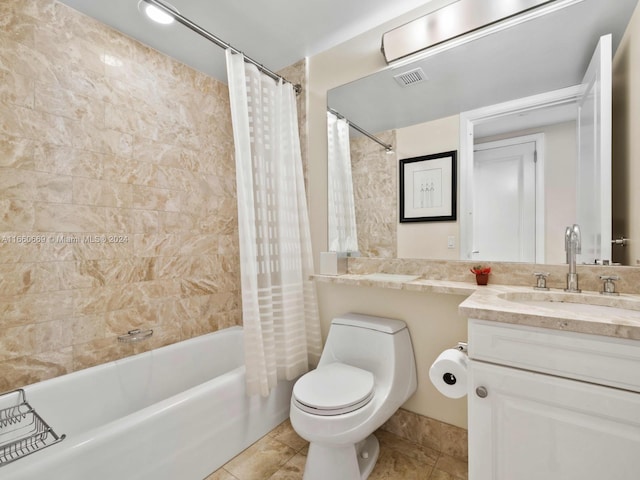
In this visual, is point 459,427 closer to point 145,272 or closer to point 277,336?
point 277,336

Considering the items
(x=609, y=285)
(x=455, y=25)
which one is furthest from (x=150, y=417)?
(x=455, y=25)

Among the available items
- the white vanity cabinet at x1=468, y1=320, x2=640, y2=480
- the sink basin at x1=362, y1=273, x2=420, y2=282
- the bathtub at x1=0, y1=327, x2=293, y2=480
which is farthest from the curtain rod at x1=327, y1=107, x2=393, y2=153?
the bathtub at x1=0, y1=327, x2=293, y2=480

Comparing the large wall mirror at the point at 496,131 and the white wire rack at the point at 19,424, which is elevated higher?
the large wall mirror at the point at 496,131

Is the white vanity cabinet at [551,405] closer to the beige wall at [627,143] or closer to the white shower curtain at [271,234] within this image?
the beige wall at [627,143]

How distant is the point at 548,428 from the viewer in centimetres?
89

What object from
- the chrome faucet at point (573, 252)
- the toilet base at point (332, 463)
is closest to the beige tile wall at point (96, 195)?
the toilet base at point (332, 463)

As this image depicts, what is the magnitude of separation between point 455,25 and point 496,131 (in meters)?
0.59

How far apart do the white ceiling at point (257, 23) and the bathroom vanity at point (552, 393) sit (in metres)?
1.71

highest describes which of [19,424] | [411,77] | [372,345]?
[411,77]

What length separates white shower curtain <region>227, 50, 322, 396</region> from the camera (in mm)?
1609

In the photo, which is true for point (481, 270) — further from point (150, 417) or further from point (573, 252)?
point (150, 417)

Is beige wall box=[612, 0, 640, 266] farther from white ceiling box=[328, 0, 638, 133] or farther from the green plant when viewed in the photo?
the green plant

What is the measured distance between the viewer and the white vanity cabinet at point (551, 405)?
801 millimetres

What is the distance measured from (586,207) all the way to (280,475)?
1.84 m
